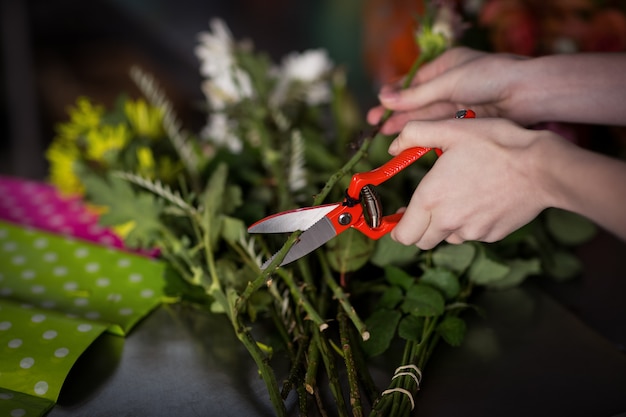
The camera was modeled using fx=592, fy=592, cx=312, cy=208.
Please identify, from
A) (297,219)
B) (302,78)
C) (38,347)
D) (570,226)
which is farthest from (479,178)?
(302,78)

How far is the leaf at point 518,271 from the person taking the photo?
0.72 metres

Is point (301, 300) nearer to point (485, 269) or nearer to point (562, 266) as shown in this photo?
point (485, 269)

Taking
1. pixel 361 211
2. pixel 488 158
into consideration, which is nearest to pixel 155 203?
pixel 361 211

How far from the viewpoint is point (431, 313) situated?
602 mm

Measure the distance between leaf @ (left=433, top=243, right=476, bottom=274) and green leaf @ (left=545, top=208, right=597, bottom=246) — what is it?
0.63 ft

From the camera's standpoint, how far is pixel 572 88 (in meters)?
0.63

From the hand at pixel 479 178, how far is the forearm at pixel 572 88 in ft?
0.58

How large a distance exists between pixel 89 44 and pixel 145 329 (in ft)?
4.69

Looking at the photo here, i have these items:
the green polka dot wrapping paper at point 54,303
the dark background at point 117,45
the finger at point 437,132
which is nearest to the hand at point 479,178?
the finger at point 437,132

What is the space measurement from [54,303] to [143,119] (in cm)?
35

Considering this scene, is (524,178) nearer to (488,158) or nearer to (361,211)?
(488,158)

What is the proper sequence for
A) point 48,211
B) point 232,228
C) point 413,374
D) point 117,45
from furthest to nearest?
point 117,45 < point 48,211 < point 232,228 < point 413,374

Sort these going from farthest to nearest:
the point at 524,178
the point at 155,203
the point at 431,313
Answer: the point at 155,203, the point at 431,313, the point at 524,178

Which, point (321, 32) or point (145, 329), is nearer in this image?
point (145, 329)
